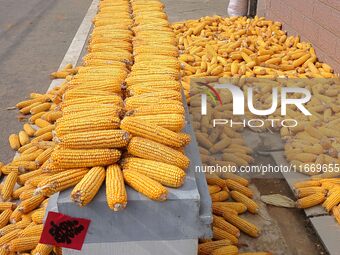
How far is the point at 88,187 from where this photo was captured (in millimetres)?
2408

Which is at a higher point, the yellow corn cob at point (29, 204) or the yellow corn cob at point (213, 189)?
the yellow corn cob at point (29, 204)

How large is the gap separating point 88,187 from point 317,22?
649 cm

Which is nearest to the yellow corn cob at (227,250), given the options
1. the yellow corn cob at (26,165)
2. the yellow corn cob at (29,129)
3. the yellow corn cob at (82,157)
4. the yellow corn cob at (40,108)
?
the yellow corn cob at (82,157)

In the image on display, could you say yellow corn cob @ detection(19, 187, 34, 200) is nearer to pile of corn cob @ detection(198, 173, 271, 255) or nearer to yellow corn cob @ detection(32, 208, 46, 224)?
yellow corn cob @ detection(32, 208, 46, 224)

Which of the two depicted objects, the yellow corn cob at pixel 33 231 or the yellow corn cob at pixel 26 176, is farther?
the yellow corn cob at pixel 26 176

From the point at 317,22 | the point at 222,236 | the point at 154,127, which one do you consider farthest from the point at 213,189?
the point at 317,22

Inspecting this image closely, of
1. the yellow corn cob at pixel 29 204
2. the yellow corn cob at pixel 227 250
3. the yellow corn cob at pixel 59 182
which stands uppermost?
the yellow corn cob at pixel 59 182

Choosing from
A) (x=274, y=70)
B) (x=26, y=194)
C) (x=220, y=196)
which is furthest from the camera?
(x=274, y=70)

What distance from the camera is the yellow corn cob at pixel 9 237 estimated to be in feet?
11.5

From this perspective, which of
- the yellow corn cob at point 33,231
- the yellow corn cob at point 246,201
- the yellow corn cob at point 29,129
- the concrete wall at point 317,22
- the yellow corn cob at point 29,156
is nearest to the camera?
the yellow corn cob at point 33,231

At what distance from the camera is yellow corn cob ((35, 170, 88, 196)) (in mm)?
2463

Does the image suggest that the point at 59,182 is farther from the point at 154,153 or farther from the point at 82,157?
the point at 154,153

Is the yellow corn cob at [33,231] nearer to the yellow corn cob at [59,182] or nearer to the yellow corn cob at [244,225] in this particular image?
the yellow corn cob at [59,182]

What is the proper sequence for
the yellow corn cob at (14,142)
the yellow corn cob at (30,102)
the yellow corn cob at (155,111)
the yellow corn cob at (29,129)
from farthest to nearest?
the yellow corn cob at (30,102), the yellow corn cob at (29,129), the yellow corn cob at (14,142), the yellow corn cob at (155,111)
